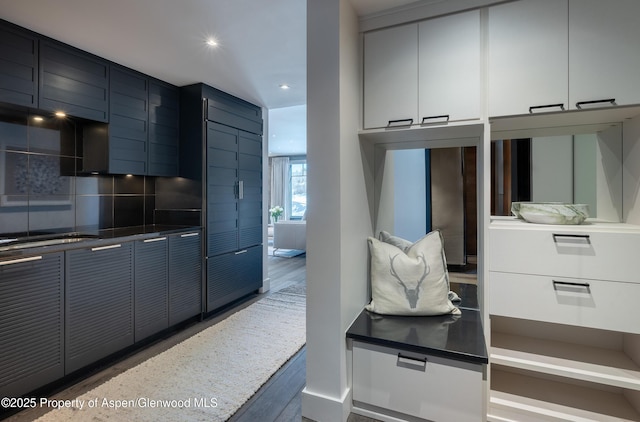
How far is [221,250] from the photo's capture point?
3.36 m

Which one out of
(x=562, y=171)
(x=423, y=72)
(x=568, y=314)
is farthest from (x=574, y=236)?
(x=423, y=72)

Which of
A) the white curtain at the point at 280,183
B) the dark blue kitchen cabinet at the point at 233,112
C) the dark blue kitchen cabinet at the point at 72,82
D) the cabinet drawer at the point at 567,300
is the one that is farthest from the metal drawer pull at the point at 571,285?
the white curtain at the point at 280,183

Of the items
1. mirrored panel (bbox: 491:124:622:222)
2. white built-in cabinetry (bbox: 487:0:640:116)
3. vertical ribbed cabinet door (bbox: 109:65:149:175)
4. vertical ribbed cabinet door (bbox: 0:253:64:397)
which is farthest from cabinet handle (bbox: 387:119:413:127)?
vertical ribbed cabinet door (bbox: 109:65:149:175)

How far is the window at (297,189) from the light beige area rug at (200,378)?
7.75 m

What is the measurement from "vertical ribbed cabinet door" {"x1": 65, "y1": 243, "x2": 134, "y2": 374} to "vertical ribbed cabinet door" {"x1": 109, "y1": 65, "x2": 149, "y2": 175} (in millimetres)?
816

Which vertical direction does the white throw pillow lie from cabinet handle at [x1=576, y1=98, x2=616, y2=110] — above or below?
below

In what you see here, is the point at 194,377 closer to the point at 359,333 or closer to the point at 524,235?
the point at 359,333

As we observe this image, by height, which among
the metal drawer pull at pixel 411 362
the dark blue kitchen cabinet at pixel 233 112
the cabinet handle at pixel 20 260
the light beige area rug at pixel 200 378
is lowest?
the light beige area rug at pixel 200 378

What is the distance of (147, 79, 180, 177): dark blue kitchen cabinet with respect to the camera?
9.70 feet

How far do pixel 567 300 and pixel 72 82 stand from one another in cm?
344

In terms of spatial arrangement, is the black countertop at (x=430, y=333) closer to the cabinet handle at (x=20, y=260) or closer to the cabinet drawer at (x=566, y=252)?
the cabinet drawer at (x=566, y=252)

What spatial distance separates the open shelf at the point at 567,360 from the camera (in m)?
1.42

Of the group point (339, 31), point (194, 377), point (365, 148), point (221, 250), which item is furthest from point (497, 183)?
point (221, 250)

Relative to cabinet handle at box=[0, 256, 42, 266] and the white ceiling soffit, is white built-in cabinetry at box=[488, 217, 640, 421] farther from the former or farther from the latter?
cabinet handle at box=[0, 256, 42, 266]
